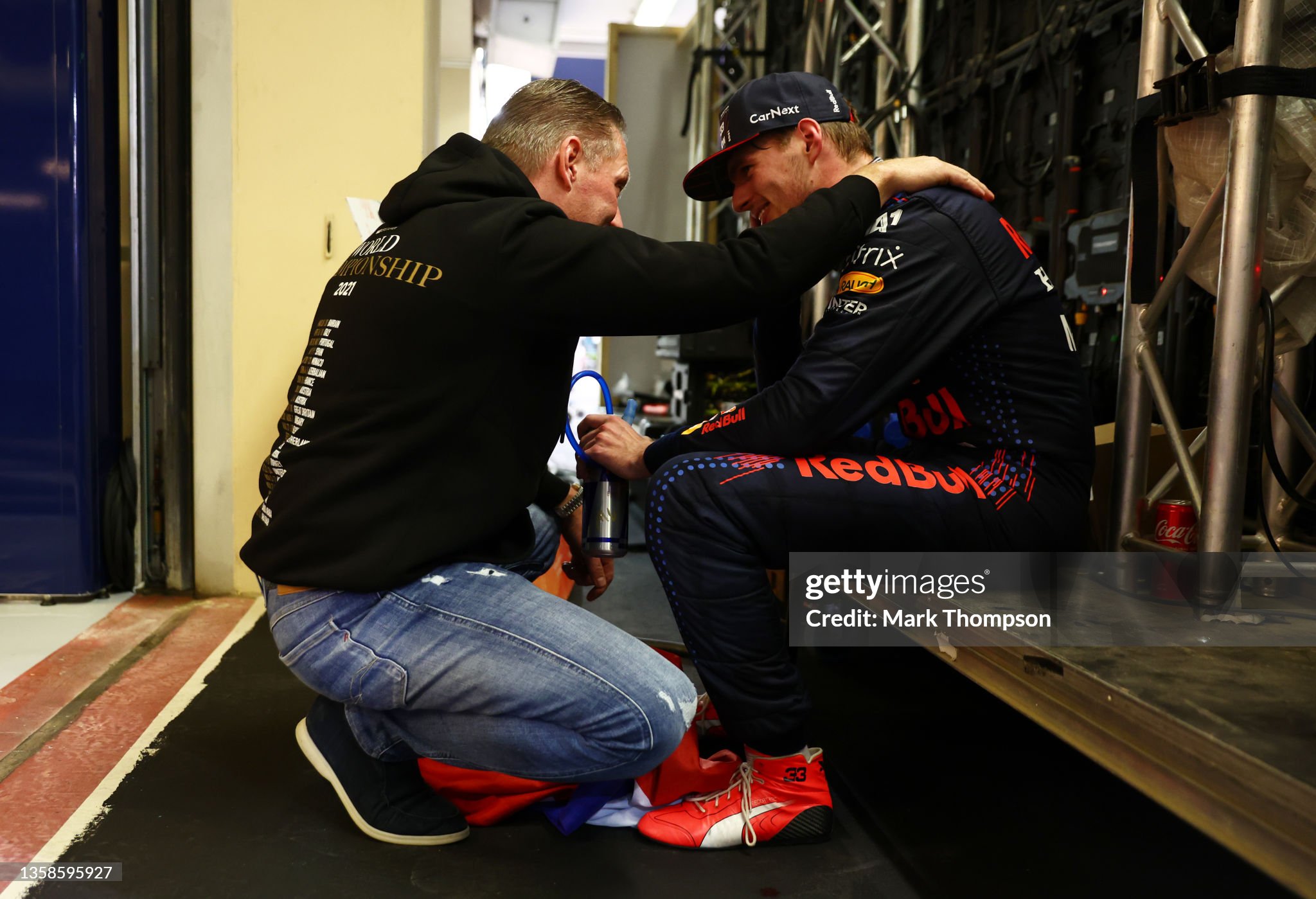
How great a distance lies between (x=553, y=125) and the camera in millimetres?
1671

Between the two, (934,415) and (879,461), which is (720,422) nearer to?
Answer: (879,461)

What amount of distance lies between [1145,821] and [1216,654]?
0.61 m

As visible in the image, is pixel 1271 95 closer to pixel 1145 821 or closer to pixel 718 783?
pixel 1145 821

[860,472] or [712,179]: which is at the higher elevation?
[712,179]

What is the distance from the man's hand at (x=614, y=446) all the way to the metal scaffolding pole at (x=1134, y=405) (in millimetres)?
960

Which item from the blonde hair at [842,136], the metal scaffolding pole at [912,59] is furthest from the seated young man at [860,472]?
the metal scaffolding pole at [912,59]

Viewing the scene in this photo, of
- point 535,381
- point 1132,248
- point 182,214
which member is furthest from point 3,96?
point 1132,248

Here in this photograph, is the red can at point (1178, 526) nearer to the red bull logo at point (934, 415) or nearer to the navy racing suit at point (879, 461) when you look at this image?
the navy racing suit at point (879, 461)

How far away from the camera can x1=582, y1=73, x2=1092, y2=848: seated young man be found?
1.63 meters

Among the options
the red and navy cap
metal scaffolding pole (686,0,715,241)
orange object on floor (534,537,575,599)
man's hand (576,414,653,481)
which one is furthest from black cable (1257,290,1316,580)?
metal scaffolding pole (686,0,715,241)

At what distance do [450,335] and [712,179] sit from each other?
0.91m

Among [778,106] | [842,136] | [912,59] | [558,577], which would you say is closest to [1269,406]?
[842,136]

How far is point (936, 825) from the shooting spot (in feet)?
5.72

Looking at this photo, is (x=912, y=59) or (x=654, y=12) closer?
(x=912, y=59)
